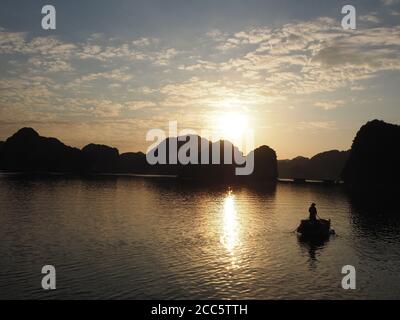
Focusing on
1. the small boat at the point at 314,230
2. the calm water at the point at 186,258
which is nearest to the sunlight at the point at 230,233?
the calm water at the point at 186,258

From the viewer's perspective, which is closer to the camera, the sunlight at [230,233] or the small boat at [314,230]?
the sunlight at [230,233]

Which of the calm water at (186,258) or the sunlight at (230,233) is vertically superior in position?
the calm water at (186,258)

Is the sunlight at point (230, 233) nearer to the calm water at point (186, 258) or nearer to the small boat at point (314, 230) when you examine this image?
the calm water at point (186, 258)

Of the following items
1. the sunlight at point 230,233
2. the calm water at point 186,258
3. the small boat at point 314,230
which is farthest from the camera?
the small boat at point 314,230

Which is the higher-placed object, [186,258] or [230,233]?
[186,258]

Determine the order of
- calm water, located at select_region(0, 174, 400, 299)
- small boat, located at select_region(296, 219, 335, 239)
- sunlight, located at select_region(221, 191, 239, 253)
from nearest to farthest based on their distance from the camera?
1. calm water, located at select_region(0, 174, 400, 299)
2. sunlight, located at select_region(221, 191, 239, 253)
3. small boat, located at select_region(296, 219, 335, 239)

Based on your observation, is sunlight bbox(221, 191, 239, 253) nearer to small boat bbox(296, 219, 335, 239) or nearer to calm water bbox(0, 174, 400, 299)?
calm water bbox(0, 174, 400, 299)

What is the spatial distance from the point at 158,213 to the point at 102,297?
55851 mm

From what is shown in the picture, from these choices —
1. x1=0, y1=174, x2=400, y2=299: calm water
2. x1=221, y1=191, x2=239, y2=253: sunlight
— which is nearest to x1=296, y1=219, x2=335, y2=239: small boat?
x1=0, y1=174, x2=400, y2=299: calm water

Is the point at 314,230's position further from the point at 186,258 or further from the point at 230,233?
the point at 186,258

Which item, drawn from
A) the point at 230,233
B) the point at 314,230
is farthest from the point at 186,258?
the point at 314,230

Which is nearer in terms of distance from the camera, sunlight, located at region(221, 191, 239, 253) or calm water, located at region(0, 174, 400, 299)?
calm water, located at region(0, 174, 400, 299)

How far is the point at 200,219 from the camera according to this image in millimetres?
77688
